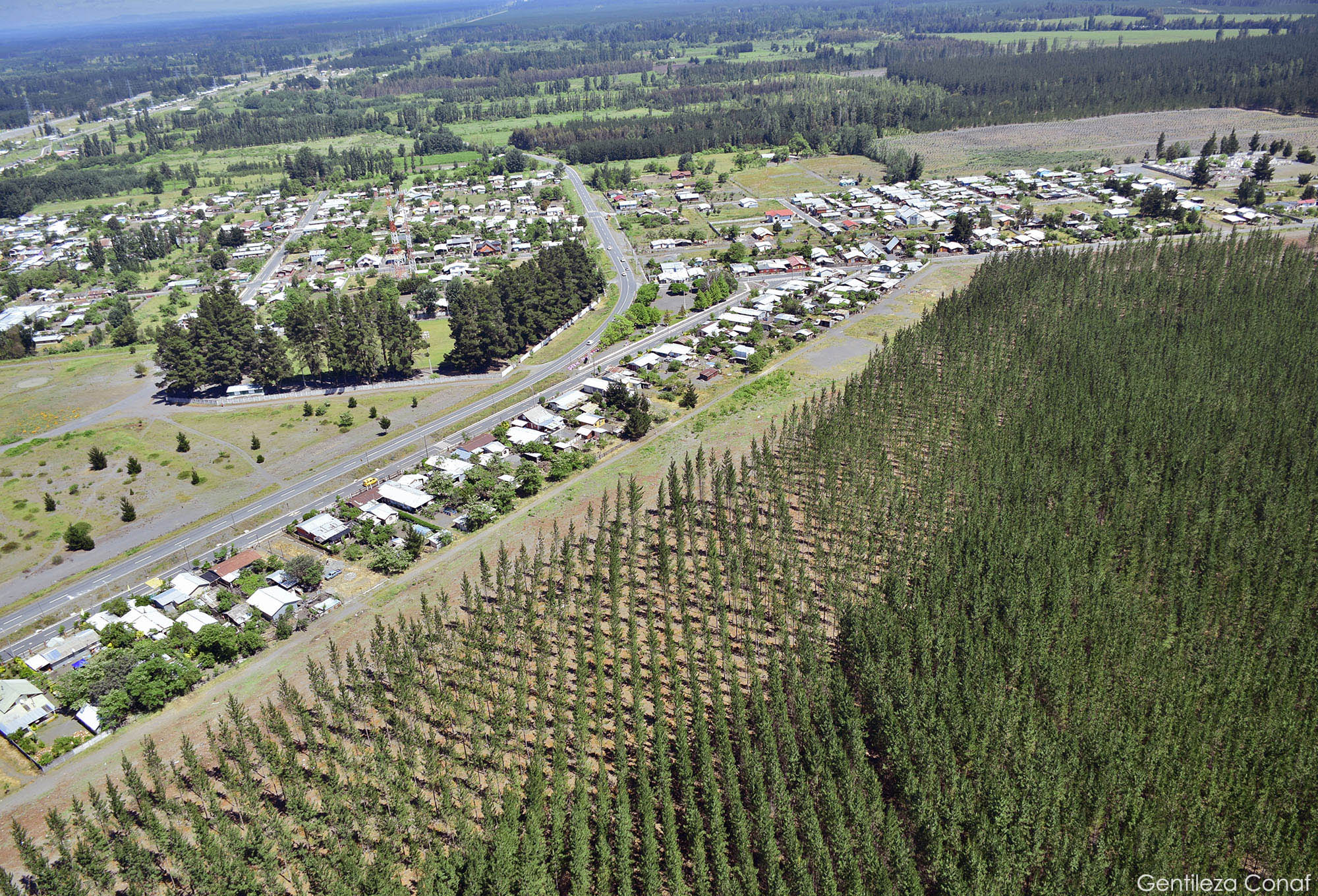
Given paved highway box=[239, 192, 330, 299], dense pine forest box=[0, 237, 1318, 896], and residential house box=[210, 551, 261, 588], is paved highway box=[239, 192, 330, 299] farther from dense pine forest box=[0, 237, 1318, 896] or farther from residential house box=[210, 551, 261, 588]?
dense pine forest box=[0, 237, 1318, 896]

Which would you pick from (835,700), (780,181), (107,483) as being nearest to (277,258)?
(107,483)

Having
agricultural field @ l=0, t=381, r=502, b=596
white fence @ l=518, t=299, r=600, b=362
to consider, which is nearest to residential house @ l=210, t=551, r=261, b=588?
agricultural field @ l=0, t=381, r=502, b=596

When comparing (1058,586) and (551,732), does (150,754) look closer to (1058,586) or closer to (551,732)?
(551,732)

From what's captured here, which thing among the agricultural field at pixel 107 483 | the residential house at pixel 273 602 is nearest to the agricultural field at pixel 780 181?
the agricultural field at pixel 107 483

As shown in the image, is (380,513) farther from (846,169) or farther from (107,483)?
(846,169)

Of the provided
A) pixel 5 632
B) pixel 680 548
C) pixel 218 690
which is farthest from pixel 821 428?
pixel 5 632

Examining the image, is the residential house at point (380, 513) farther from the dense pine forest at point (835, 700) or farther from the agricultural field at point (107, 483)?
the agricultural field at point (107, 483)

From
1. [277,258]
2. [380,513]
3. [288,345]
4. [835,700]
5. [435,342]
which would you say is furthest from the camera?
[277,258]
